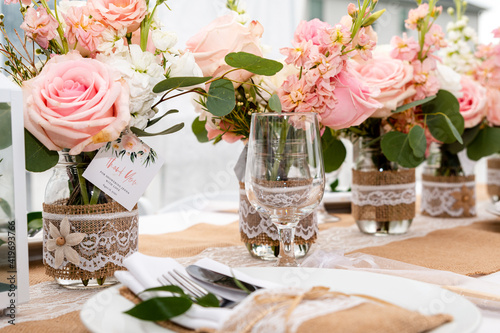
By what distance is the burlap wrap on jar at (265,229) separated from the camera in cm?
87

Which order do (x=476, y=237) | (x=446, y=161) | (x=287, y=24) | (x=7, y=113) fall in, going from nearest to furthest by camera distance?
(x=7, y=113) < (x=476, y=237) < (x=446, y=161) < (x=287, y=24)

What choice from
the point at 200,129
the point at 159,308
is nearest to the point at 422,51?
the point at 200,129

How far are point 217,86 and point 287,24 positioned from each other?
72.8 inches

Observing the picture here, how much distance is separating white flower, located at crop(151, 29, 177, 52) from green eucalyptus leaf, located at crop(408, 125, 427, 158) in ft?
1.72

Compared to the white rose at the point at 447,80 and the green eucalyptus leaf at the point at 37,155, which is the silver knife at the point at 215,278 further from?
the white rose at the point at 447,80

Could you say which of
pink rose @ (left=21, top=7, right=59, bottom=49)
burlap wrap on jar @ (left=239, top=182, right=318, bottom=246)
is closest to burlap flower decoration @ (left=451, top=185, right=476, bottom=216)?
burlap wrap on jar @ (left=239, top=182, right=318, bottom=246)

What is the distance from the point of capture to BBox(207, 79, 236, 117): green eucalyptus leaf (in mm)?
764

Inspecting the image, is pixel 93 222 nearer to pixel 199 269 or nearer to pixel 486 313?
pixel 199 269

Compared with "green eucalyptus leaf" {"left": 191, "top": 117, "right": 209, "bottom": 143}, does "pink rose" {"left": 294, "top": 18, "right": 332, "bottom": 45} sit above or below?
above

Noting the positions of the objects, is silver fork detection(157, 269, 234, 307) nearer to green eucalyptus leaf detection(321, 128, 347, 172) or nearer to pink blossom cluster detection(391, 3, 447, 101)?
green eucalyptus leaf detection(321, 128, 347, 172)

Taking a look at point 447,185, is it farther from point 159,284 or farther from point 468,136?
point 159,284

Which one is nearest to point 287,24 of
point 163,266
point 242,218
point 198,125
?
point 198,125

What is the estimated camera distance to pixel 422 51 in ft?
3.41

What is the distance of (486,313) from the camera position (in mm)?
580
